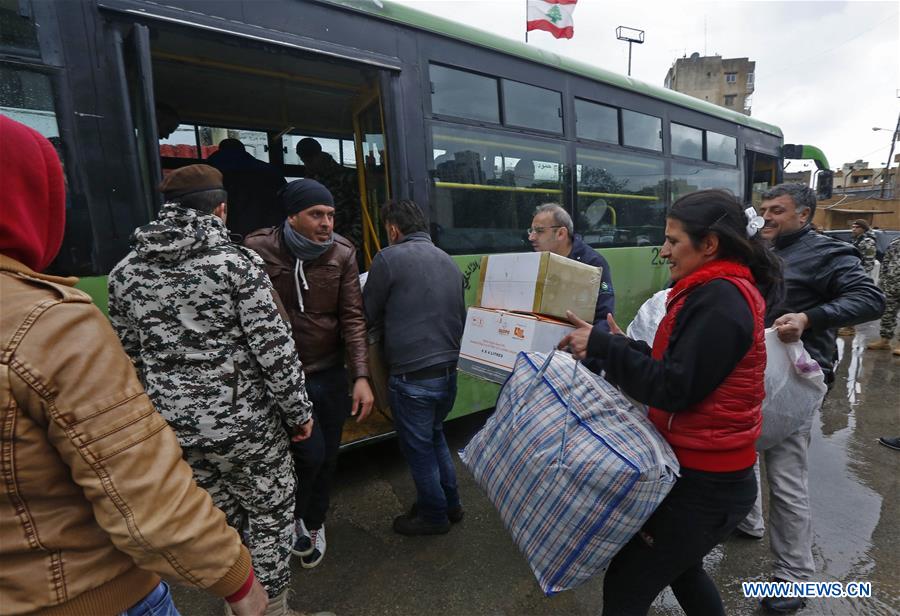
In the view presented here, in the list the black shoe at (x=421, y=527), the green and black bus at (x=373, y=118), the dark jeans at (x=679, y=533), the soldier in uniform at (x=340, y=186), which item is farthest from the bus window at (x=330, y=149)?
the dark jeans at (x=679, y=533)

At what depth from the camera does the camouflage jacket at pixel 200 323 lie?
5.54ft

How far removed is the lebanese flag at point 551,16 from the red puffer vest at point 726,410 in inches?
336

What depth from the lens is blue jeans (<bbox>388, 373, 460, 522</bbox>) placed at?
8.91 feet

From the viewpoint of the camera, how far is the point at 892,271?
Answer: 24.8 feet

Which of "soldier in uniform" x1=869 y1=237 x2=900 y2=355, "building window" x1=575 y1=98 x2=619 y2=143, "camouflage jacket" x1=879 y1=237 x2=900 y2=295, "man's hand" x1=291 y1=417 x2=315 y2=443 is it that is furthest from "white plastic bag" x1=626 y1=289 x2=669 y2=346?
"camouflage jacket" x1=879 y1=237 x2=900 y2=295

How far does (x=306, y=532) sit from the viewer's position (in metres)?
2.76

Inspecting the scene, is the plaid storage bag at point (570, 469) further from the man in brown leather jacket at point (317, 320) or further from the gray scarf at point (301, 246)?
the gray scarf at point (301, 246)

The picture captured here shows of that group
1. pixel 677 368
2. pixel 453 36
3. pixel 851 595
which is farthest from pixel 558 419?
pixel 453 36

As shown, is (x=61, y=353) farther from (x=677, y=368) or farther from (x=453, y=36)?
(x=453, y=36)

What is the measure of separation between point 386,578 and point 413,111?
289cm

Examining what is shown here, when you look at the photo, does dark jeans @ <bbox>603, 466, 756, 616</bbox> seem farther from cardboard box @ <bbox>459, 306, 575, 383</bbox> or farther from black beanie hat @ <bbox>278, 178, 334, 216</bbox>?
black beanie hat @ <bbox>278, 178, 334, 216</bbox>

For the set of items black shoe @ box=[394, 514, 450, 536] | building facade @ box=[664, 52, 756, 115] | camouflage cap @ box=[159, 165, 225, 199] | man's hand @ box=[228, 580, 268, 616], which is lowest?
black shoe @ box=[394, 514, 450, 536]

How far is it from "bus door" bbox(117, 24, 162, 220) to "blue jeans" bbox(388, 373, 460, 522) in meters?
1.58

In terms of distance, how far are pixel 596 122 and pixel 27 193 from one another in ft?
14.6
